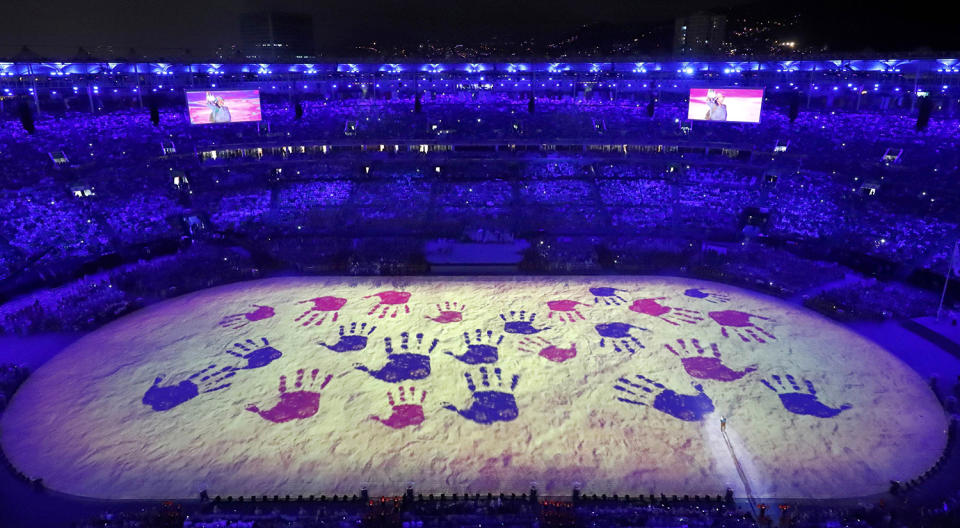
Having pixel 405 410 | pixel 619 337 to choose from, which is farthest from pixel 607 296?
pixel 405 410

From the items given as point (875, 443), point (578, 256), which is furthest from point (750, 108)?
point (875, 443)

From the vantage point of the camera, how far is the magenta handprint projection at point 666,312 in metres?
23.6

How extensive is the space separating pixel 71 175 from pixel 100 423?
24394 millimetres

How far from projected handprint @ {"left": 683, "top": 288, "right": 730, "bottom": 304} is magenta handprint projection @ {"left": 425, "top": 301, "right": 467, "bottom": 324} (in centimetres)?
1121

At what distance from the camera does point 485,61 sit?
144 feet

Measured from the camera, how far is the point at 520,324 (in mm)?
23328

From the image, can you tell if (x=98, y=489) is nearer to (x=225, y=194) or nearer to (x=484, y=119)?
(x=225, y=194)

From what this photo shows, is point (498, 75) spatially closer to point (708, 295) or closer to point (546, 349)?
point (708, 295)

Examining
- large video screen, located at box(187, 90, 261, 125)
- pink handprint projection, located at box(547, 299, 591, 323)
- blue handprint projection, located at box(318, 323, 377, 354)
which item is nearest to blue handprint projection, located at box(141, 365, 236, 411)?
blue handprint projection, located at box(318, 323, 377, 354)

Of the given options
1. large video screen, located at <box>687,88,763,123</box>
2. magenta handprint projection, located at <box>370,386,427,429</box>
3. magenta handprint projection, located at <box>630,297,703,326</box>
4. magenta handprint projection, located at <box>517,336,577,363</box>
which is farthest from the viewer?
large video screen, located at <box>687,88,763,123</box>

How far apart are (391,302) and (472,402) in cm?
967

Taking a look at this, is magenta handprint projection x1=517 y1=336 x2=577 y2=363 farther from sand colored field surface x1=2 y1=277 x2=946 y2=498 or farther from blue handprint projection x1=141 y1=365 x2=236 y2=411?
blue handprint projection x1=141 y1=365 x2=236 y2=411

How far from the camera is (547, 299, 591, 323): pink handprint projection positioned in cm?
2395

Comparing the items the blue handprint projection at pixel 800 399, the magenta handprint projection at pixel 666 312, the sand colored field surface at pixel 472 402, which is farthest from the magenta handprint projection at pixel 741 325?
the blue handprint projection at pixel 800 399
